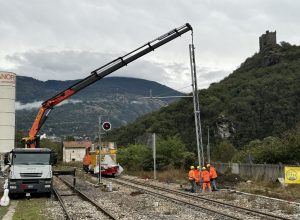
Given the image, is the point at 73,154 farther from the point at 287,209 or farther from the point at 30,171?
the point at 287,209

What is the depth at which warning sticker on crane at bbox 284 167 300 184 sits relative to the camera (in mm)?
25913

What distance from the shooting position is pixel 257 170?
3269 centimetres

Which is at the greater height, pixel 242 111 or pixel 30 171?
pixel 242 111

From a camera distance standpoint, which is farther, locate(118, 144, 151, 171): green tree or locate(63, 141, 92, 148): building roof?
locate(63, 141, 92, 148): building roof

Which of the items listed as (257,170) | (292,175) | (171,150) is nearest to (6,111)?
(171,150)

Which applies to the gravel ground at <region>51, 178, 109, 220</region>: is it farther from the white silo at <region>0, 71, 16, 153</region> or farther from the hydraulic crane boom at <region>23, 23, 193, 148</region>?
the white silo at <region>0, 71, 16, 153</region>

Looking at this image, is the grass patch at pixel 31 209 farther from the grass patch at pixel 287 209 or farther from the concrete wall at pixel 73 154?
the concrete wall at pixel 73 154

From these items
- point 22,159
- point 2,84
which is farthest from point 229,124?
point 22,159

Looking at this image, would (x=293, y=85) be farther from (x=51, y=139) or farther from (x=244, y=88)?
(x=51, y=139)

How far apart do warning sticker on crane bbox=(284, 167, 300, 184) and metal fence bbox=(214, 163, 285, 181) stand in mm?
2346

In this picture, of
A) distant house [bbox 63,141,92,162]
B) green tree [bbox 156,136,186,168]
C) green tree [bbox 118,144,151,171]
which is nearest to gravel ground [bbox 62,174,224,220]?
green tree [bbox 156,136,186,168]

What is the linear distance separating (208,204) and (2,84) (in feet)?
139

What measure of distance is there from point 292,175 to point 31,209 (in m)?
14.7

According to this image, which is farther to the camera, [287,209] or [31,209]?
[31,209]
